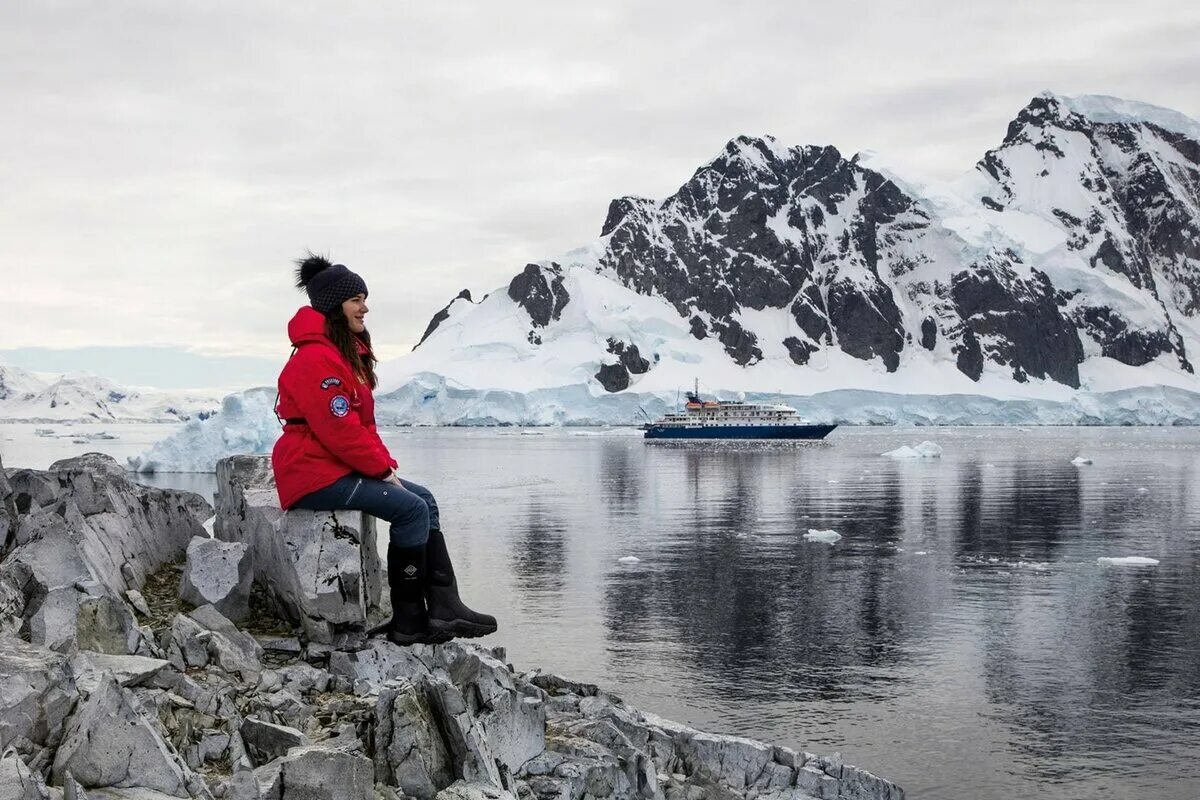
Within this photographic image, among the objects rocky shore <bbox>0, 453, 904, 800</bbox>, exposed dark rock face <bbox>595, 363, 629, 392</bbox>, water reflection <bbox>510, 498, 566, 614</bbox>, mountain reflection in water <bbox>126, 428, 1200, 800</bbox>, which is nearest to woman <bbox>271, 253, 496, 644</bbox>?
rocky shore <bbox>0, 453, 904, 800</bbox>

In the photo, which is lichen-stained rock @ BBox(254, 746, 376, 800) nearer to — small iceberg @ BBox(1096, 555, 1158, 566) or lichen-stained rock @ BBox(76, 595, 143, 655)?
lichen-stained rock @ BBox(76, 595, 143, 655)

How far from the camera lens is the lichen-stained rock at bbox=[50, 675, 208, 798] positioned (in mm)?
5539

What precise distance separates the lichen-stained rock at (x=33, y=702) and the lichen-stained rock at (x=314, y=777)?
3.47 feet

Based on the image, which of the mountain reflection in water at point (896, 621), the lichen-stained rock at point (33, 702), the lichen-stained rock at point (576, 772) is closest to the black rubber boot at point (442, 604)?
the lichen-stained rock at point (576, 772)

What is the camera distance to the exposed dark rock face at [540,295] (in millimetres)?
193375

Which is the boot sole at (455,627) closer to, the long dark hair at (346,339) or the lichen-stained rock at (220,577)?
the long dark hair at (346,339)

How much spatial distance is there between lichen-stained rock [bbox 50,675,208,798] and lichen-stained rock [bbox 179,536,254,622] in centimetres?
315

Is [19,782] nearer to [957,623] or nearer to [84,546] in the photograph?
[84,546]

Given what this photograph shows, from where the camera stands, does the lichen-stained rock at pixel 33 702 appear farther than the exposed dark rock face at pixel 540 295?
No

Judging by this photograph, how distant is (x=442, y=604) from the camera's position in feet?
25.0

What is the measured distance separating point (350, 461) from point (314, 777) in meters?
2.12

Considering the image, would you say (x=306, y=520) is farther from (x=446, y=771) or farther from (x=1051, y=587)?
(x=1051, y=587)

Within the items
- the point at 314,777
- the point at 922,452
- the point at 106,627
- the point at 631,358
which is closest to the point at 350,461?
the point at 106,627

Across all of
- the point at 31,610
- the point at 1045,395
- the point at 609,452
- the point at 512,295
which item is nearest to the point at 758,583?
the point at 31,610
